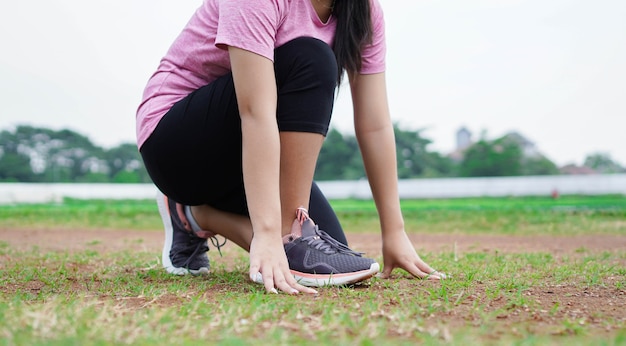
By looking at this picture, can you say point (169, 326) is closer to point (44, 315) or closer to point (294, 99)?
point (44, 315)

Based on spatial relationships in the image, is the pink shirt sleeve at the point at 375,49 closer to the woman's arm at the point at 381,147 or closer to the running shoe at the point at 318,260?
the woman's arm at the point at 381,147

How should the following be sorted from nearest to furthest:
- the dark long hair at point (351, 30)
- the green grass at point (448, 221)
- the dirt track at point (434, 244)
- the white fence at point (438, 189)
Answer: the dark long hair at point (351, 30) < the dirt track at point (434, 244) < the green grass at point (448, 221) < the white fence at point (438, 189)

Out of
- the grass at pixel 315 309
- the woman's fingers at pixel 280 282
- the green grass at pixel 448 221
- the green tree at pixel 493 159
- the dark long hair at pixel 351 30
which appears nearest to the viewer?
the grass at pixel 315 309

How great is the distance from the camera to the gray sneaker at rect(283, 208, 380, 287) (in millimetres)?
1790

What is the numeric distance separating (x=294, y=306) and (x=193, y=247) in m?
1.07

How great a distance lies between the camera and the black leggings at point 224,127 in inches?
72.9

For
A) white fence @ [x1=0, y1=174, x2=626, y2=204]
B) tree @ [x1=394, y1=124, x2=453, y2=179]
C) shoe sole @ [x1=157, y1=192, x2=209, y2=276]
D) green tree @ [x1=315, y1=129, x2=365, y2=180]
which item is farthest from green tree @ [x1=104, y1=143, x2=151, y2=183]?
shoe sole @ [x1=157, y1=192, x2=209, y2=276]

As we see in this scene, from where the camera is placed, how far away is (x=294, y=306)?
4.72ft

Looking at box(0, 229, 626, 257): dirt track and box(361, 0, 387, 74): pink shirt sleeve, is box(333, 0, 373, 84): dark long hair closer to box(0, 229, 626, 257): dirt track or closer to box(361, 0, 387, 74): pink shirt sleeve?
box(361, 0, 387, 74): pink shirt sleeve

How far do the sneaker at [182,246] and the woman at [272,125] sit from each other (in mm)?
115

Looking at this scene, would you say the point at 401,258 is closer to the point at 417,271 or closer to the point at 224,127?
the point at 417,271

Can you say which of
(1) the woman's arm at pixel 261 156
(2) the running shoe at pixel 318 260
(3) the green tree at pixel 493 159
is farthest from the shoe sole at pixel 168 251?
(3) the green tree at pixel 493 159

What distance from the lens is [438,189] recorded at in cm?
1986

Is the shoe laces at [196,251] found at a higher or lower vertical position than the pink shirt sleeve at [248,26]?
lower
